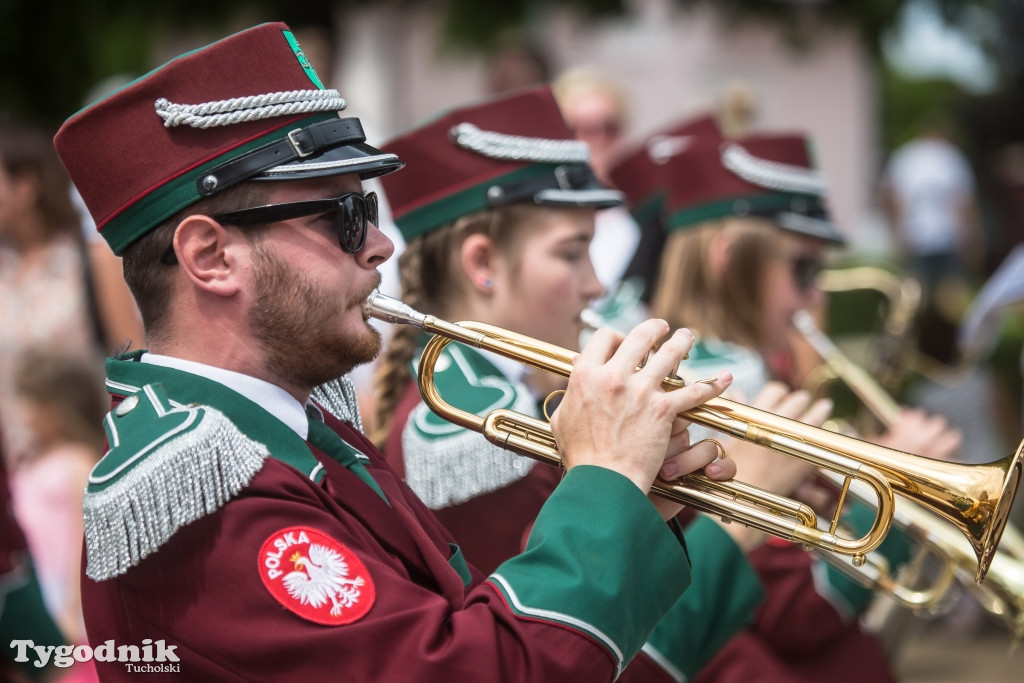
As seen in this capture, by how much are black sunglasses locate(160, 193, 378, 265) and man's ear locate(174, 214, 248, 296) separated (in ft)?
0.07

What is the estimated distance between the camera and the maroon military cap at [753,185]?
14.5 ft

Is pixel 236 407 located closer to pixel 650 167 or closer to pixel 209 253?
pixel 209 253

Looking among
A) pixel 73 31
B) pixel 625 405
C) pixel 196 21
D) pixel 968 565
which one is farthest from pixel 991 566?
pixel 73 31

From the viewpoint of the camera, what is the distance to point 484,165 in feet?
10.2

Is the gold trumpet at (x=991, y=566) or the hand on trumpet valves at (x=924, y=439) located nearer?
the gold trumpet at (x=991, y=566)

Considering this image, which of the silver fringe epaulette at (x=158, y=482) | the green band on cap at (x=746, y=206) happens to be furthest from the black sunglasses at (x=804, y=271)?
the silver fringe epaulette at (x=158, y=482)

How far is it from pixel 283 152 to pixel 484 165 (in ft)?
3.69

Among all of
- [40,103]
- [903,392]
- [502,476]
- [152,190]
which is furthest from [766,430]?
[40,103]

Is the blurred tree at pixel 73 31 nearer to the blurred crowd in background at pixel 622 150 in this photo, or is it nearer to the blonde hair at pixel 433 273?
the blurred crowd in background at pixel 622 150

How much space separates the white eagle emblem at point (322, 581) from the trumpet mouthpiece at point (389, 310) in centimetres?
47

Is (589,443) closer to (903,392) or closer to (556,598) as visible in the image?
(556,598)

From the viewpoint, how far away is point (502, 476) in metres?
2.70

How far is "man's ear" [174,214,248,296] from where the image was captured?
6.63 ft

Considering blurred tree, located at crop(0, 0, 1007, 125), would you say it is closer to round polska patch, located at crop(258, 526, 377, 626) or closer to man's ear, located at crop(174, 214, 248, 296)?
man's ear, located at crop(174, 214, 248, 296)
